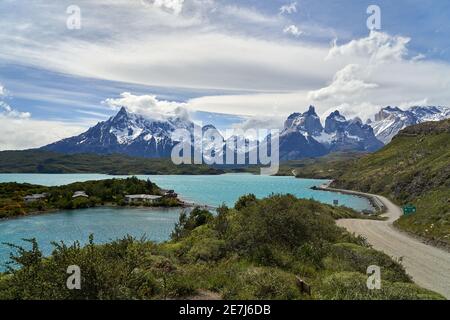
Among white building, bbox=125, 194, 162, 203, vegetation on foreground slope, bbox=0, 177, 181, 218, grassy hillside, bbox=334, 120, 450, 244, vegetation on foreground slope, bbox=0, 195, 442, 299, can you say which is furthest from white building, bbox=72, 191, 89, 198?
vegetation on foreground slope, bbox=0, 195, 442, 299

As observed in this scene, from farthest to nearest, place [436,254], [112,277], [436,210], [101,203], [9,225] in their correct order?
[101,203], [9,225], [436,210], [436,254], [112,277]

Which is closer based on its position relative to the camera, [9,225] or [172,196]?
[9,225]

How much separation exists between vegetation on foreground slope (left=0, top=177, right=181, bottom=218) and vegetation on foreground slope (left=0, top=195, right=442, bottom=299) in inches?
4275

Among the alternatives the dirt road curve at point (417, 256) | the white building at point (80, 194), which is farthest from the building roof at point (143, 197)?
the dirt road curve at point (417, 256)

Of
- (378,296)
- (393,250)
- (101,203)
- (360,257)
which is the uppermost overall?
(378,296)

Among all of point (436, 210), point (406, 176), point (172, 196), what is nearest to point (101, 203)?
point (172, 196)

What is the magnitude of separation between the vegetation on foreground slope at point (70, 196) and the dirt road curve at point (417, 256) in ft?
316

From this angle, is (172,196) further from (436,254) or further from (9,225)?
(436,254)

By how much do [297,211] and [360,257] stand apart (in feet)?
19.2

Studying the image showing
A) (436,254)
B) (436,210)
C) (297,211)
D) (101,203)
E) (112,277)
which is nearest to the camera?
(112,277)

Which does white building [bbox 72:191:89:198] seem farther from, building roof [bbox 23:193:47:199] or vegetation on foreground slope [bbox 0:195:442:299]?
vegetation on foreground slope [bbox 0:195:442:299]
